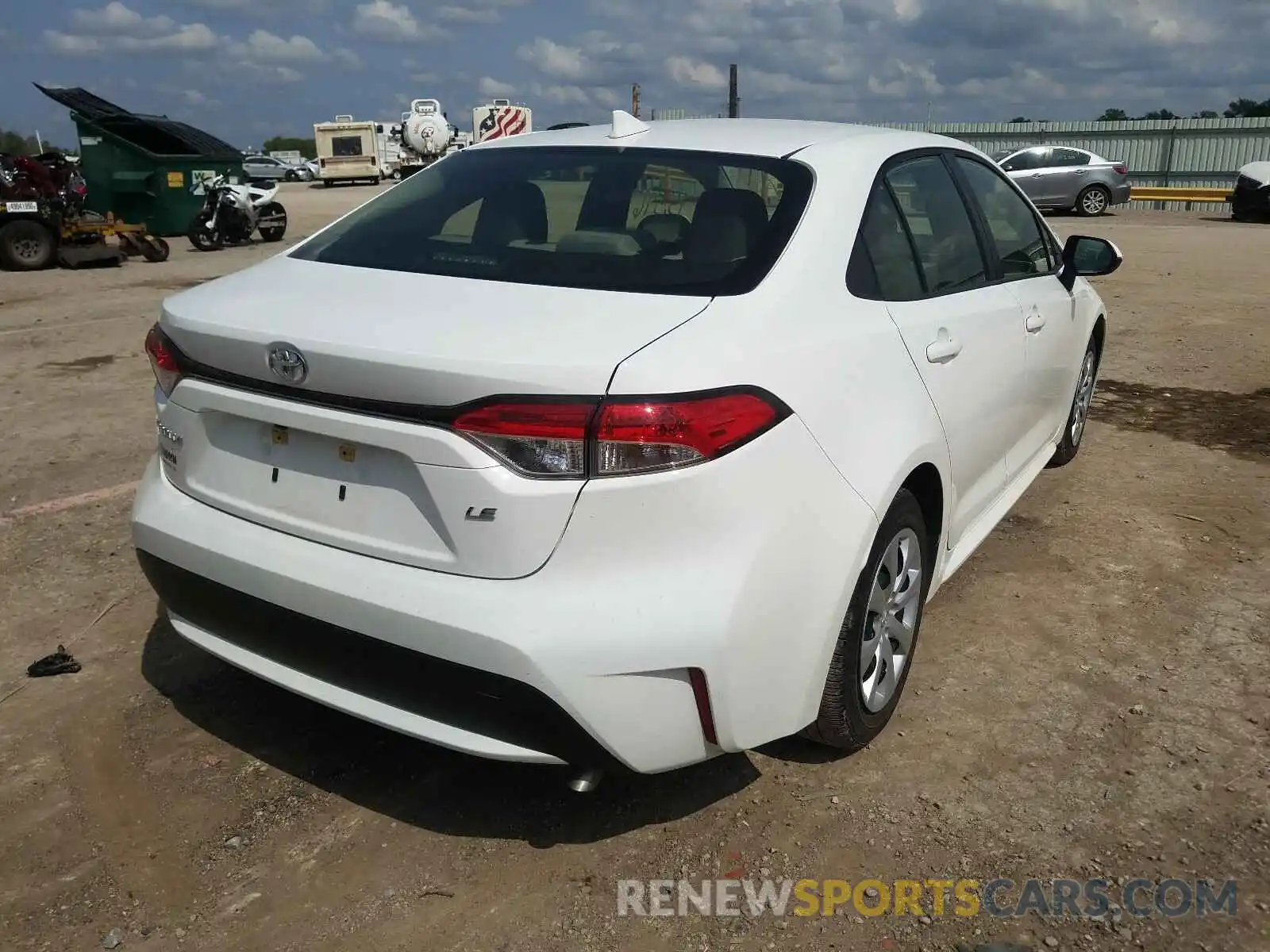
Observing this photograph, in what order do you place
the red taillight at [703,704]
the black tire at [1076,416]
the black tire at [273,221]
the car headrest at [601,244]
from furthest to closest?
the black tire at [273,221], the black tire at [1076,416], the car headrest at [601,244], the red taillight at [703,704]

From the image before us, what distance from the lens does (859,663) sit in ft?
→ 8.95

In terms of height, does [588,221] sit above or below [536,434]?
above

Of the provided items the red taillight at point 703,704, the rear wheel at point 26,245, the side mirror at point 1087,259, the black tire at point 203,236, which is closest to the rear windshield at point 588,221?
the red taillight at point 703,704

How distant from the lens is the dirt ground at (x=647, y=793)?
236 centimetres

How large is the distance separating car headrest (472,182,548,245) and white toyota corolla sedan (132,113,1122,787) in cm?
1

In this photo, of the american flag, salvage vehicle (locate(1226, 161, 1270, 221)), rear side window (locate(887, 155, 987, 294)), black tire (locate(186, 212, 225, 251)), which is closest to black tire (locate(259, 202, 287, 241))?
black tire (locate(186, 212, 225, 251))

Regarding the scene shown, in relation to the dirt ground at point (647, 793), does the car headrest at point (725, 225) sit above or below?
above

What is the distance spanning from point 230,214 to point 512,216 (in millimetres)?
14619

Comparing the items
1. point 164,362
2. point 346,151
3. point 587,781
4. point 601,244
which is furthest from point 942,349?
point 346,151

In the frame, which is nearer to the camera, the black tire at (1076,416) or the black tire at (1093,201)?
the black tire at (1076,416)

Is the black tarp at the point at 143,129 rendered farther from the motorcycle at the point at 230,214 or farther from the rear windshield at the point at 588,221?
the rear windshield at the point at 588,221

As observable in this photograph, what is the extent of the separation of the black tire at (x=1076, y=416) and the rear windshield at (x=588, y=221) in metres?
2.75

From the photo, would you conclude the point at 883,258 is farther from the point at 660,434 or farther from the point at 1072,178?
the point at 1072,178

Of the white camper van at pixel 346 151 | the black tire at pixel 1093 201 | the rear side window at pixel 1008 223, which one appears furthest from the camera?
the white camper van at pixel 346 151
